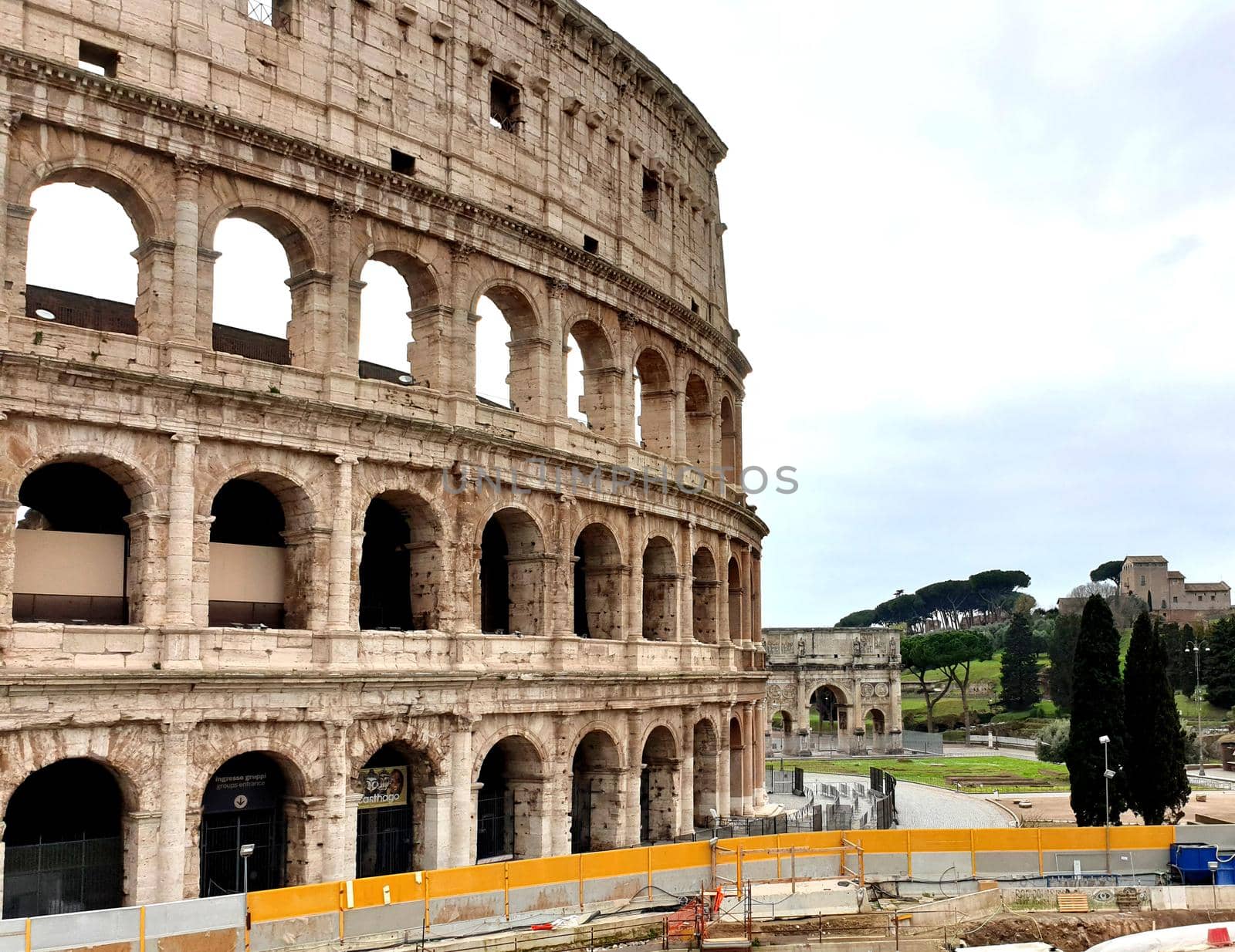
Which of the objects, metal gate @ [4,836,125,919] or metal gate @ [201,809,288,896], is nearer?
metal gate @ [4,836,125,919]

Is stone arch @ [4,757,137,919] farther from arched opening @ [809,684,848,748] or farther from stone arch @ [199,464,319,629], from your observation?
arched opening @ [809,684,848,748]

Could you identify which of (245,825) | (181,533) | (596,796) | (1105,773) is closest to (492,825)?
(596,796)

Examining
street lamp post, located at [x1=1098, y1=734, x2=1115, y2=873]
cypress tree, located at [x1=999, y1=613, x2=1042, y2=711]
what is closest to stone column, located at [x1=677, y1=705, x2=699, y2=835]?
street lamp post, located at [x1=1098, y1=734, x2=1115, y2=873]

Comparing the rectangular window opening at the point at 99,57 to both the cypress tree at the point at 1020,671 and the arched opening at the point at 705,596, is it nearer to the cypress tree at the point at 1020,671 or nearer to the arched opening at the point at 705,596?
the arched opening at the point at 705,596

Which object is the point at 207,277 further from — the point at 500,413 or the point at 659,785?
the point at 659,785

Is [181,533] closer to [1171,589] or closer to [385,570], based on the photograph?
[385,570]

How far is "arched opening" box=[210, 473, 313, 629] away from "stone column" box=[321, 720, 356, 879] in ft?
7.59

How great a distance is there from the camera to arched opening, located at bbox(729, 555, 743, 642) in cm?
4078

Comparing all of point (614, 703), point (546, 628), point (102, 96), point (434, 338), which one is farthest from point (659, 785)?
point (102, 96)

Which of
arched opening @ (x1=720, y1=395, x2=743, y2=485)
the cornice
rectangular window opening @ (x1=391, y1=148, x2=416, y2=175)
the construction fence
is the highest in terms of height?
rectangular window opening @ (x1=391, y1=148, x2=416, y2=175)

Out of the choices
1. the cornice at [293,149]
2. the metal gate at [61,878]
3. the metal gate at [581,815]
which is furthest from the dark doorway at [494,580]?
the metal gate at [61,878]

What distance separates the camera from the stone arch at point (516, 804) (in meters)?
28.8

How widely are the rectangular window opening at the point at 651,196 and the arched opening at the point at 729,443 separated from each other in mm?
7296

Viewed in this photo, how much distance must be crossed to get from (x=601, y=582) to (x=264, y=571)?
9833 mm
